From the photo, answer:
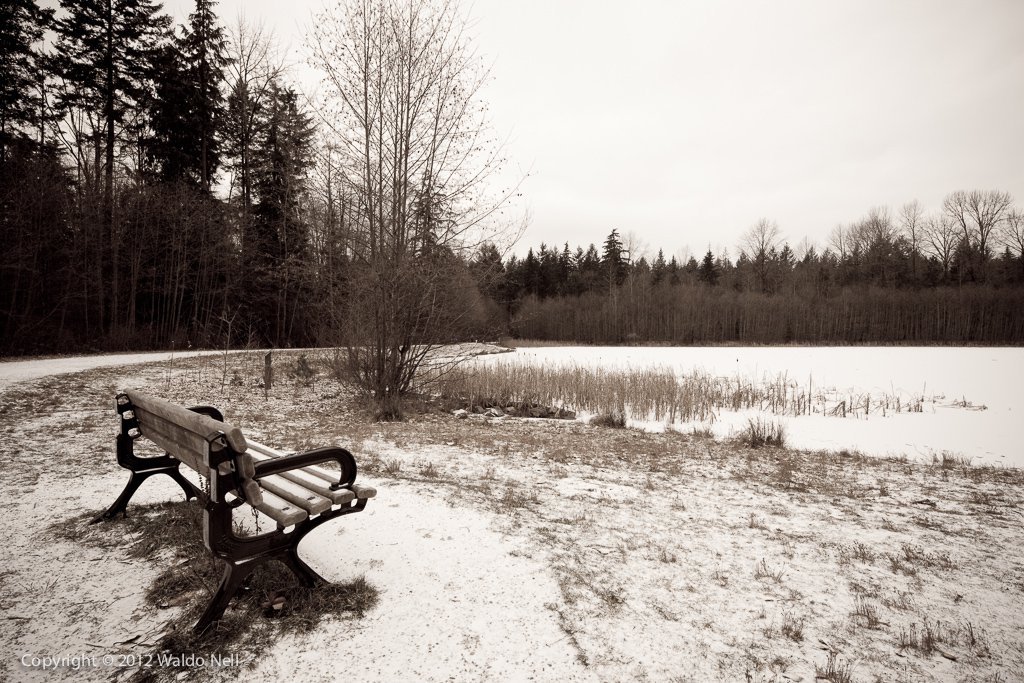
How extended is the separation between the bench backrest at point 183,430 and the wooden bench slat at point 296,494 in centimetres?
36

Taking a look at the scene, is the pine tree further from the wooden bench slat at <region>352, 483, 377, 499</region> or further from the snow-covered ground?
the wooden bench slat at <region>352, 483, 377, 499</region>

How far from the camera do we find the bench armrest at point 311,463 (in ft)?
7.65

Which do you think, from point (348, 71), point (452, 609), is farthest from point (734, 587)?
point (348, 71)

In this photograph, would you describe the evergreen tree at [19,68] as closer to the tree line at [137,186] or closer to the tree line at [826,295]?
the tree line at [137,186]

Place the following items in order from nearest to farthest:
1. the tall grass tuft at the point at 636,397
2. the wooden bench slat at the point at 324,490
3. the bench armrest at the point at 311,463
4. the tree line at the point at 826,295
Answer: the bench armrest at the point at 311,463 → the wooden bench slat at the point at 324,490 → the tall grass tuft at the point at 636,397 → the tree line at the point at 826,295

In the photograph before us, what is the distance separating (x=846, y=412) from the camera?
35.5 feet

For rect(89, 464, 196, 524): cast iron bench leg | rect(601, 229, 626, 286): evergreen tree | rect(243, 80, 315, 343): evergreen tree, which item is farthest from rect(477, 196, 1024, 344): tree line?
rect(89, 464, 196, 524): cast iron bench leg

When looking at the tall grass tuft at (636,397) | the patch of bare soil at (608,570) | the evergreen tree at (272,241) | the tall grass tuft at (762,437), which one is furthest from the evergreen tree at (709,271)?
the patch of bare soil at (608,570)

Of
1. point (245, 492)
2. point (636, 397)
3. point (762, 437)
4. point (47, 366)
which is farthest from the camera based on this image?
point (47, 366)

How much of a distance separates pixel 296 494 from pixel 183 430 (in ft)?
2.35

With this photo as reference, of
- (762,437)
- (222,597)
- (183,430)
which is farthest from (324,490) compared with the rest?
(762,437)

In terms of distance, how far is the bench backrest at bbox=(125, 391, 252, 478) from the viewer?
221 cm

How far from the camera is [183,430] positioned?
2613 millimetres

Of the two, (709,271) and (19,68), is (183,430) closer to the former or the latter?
(19,68)
